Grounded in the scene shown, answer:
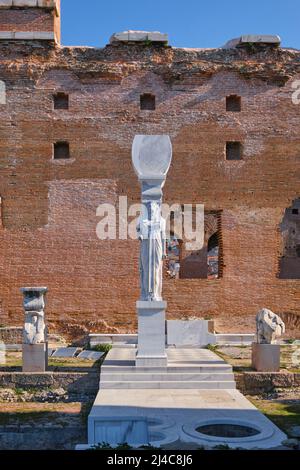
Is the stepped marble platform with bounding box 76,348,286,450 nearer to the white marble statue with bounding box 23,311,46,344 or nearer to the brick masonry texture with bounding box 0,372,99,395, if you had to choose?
the brick masonry texture with bounding box 0,372,99,395

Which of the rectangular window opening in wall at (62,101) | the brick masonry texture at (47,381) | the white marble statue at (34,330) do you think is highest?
the rectangular window opening in wall at (62,101)

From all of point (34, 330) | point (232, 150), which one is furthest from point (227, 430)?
point (232, 150)

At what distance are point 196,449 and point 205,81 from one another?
1258 centimetres

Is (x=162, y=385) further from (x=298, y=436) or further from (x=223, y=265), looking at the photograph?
(x=223, y=265)

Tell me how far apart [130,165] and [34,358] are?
738 cm

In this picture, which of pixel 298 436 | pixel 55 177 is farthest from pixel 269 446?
pixel 55 177

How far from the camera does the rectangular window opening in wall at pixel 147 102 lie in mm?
17094

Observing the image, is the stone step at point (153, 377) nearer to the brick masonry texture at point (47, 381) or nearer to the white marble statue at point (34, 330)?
the brick masonry texture at point (47, 381)

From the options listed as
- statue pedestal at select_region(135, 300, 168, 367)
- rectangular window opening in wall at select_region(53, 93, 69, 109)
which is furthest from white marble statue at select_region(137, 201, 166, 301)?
rectangular window opening in wall at select_region(53, 93, 69, 109)

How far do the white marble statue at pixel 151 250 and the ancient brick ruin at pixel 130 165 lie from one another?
6281mm

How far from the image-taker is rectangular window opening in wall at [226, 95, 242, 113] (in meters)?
17.2

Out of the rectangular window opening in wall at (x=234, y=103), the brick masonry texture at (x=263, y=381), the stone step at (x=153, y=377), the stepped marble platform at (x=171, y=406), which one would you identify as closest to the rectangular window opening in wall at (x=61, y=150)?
the rectangular window opening in wall at (x=234, y=103)

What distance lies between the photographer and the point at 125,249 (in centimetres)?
1667
